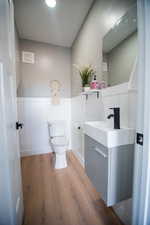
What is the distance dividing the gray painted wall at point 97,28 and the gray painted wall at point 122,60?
0.23 m

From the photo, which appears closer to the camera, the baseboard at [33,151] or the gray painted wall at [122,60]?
the gray painted wall at [122,60]

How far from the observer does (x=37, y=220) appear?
1.08 metres

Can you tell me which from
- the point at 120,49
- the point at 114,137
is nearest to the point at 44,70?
the point at 120,49

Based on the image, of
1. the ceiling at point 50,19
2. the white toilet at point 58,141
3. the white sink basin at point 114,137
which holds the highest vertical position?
the ceiling at point 50,19

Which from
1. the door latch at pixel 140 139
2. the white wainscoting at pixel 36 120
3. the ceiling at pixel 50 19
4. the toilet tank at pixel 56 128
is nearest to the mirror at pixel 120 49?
the door latch at pixel 140 139

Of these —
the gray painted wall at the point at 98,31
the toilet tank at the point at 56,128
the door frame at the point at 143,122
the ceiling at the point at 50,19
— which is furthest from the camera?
the toilet tank at the point at 56,128

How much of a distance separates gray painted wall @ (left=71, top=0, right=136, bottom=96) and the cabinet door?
0.94 m

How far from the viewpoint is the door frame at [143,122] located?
1.80 ft

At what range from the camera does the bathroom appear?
85cm

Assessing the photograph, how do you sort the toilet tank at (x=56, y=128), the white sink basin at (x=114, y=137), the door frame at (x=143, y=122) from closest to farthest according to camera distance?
the door frame at (x=143, y=122) < the white sink basin at (x=114, y=137) < the toilet tank at (x=56, y=128)

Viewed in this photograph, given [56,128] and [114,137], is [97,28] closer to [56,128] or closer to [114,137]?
[114,137]

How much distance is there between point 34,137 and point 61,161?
3.01 feet

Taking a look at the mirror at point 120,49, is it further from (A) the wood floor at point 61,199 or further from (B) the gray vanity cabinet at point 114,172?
(A) the wood floor at point 61,199

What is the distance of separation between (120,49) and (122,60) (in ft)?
0.42
